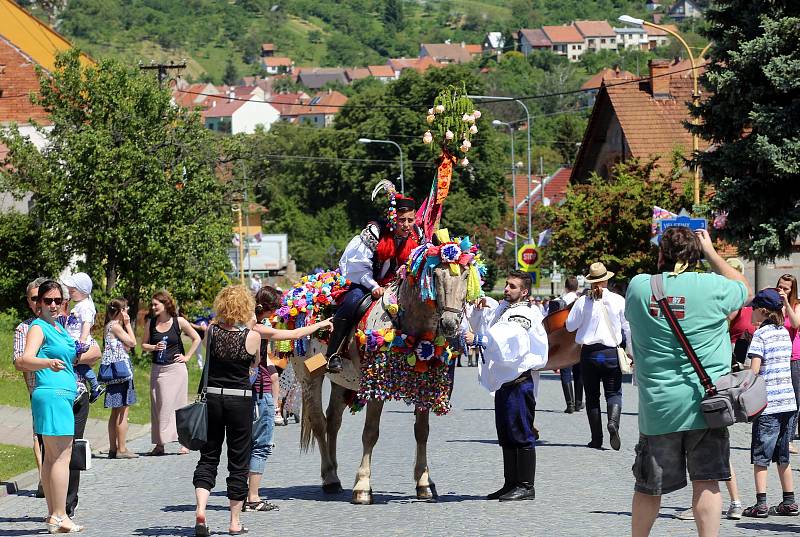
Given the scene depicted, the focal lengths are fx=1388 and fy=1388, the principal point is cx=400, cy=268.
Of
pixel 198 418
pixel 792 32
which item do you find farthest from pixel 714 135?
pixel 198 418

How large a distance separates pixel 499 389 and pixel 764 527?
2713mm

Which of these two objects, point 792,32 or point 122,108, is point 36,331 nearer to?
point 792,32

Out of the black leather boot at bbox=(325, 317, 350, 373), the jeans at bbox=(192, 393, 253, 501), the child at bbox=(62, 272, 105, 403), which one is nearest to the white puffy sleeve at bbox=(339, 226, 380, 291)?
the black leather boot at bbox=(325, 317, 350, 373)

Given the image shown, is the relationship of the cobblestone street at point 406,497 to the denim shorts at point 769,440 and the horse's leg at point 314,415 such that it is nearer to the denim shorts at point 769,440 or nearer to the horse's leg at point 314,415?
the horse's leg at point 314,415

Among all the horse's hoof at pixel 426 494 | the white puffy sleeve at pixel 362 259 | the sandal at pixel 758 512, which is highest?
the white puffy sleeve at pixel 362 259

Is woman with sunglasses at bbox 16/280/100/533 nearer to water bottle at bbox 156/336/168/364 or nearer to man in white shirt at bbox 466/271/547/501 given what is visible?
man in white shirt at bbox 466/271/547/501

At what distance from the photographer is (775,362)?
1116cm

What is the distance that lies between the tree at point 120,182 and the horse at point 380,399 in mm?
20348

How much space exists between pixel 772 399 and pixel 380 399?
10.8 feet

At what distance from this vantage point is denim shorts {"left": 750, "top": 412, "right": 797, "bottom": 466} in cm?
1108

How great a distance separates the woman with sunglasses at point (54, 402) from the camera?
10.6 m

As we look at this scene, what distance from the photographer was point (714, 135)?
2709 centimetres

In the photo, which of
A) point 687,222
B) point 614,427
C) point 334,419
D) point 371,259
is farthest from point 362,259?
point 687,222

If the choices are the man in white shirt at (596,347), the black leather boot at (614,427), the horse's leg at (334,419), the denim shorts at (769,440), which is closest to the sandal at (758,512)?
the denim shorts at (769,440)
